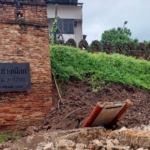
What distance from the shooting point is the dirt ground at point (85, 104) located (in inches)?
278

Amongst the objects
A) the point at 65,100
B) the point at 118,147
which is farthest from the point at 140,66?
the point at 118,147

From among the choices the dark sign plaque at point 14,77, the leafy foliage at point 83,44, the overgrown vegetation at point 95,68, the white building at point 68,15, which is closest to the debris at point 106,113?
the dark sign plaque at point 14,77

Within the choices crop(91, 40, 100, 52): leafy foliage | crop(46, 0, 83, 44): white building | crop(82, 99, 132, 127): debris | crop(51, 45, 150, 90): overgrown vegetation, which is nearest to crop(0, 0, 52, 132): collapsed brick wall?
crop(51, 45, 150, 90): overgrown vegetation

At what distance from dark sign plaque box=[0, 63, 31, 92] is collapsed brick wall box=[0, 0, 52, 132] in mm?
129

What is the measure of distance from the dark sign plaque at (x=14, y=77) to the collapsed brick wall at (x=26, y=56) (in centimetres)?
13

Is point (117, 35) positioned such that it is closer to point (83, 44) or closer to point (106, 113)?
point (83, 44)

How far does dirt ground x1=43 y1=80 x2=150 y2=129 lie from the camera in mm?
7051

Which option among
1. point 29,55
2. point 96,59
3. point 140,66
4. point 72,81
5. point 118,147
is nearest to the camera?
point 118,147

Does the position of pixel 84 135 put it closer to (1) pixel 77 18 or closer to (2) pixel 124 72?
(2) pixel 124 72

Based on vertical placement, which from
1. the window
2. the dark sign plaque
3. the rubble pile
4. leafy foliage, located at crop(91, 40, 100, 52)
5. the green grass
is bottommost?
the green grass

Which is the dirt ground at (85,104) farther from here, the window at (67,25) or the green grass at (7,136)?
the window at (67,25)

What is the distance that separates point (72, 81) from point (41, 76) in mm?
1351

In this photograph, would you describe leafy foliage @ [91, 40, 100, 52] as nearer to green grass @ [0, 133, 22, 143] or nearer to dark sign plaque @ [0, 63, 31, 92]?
dark sign plaque @ [0, 63, 31, 92]

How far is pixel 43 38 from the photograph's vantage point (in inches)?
310
